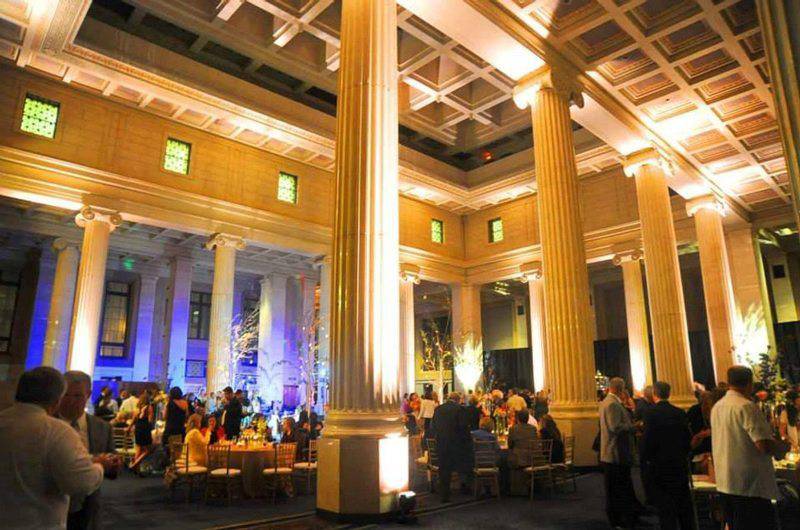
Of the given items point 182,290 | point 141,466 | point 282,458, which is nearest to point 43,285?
point 182,290

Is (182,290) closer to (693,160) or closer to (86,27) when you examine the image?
(86,27)

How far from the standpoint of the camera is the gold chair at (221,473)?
25.4ft

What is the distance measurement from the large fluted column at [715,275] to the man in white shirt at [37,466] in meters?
17.8

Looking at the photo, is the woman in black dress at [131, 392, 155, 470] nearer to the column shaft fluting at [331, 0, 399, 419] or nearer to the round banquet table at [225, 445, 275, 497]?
the round banquet table at [225, 445, 275, 497]

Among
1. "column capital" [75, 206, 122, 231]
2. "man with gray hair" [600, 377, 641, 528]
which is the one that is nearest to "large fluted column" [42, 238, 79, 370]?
"column capital" [75, 206, 122, 231]

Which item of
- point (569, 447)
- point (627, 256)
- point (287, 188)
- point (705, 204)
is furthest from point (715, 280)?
point (287, 188)

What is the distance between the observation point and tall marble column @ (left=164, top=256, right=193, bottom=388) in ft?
63.0

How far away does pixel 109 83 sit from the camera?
13.5 metres

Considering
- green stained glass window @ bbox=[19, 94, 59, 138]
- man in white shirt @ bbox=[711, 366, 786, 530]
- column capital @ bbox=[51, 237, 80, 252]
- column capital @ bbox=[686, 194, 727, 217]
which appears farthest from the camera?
column capital @ bbox=[51, 237, 80, 252]

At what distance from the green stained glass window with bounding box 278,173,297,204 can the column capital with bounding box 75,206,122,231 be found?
16.7 feet

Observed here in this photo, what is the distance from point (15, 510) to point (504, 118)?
18.0 meters

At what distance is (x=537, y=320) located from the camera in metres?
20.1

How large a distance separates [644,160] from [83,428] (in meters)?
14.0

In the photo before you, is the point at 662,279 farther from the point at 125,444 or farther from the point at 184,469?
the point at 125,444
